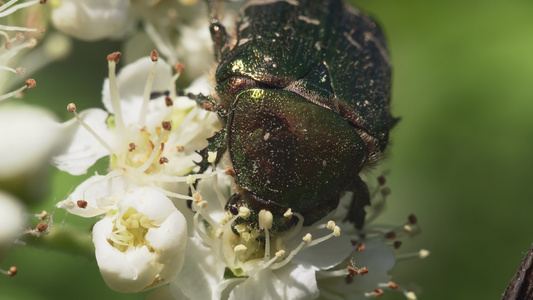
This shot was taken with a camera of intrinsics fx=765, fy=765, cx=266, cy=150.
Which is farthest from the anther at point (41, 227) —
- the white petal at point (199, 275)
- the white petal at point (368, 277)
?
the white petal at point (368, 277)

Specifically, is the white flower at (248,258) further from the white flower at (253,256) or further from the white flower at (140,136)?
the white flower at (140,136)

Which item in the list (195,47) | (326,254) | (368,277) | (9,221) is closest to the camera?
(9,221)

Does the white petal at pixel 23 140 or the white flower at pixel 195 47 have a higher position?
the white flower at pixel 195 47

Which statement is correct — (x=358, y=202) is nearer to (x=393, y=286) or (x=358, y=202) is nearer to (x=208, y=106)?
(x=393, y=286)

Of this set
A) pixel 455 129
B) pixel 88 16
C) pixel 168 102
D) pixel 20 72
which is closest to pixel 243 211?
pixel 168 102

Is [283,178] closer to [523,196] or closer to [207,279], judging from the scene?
[207,279]

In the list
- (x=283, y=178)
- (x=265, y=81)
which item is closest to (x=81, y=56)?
(x=265, y=81)

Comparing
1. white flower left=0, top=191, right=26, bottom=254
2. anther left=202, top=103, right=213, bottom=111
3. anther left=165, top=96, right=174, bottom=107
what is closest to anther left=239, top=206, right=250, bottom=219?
anther left=202, top=103, right=213, bottom=111
